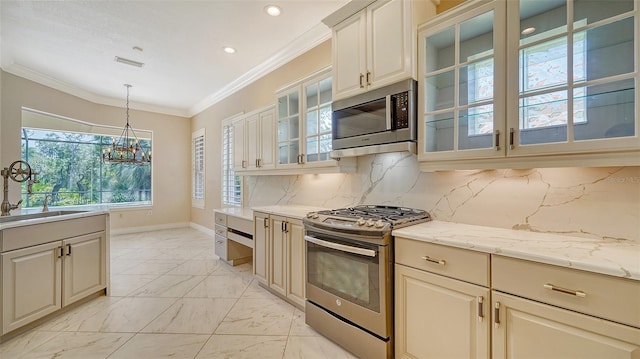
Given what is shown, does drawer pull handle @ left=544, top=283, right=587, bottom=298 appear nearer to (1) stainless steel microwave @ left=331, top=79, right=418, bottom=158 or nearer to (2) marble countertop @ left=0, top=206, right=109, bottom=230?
(1) stainless steel microwave @ left=331, top=79, right=418, bottom=158

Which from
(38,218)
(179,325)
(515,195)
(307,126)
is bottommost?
(179,325)

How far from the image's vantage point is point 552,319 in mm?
1216

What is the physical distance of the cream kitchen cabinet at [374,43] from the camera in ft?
6.53

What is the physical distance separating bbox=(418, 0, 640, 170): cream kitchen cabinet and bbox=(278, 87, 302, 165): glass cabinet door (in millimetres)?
1533

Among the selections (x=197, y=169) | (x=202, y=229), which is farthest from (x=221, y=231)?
(x=197, y=169)

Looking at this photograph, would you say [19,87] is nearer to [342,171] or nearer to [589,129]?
[342,171]

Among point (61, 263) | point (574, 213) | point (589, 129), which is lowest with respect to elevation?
point (61, 263)

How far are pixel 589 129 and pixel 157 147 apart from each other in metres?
7.53

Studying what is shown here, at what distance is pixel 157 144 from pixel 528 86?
727 centimetres

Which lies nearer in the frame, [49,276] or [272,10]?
[49,276]

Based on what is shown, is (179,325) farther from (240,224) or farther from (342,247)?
(342,247)

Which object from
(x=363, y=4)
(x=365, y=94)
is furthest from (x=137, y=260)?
(x=363, y=4)

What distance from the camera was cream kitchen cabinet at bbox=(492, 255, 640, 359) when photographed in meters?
1.07

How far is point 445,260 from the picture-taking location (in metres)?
1.56
